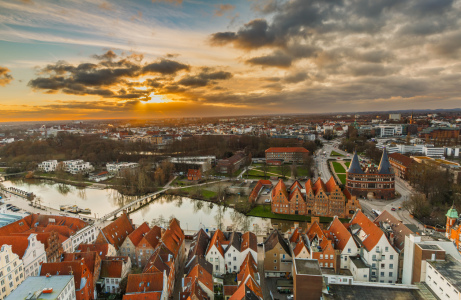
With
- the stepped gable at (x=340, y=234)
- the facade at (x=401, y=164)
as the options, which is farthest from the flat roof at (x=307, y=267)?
the facade at (x=401, y=164)

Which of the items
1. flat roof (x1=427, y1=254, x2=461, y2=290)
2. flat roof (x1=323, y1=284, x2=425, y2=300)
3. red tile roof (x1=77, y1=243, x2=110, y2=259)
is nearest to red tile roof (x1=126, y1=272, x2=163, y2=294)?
red tile roof (x1=77, y1=243, x2=110, y2=259)

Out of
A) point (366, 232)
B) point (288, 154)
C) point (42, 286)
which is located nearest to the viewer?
point (42, 286)

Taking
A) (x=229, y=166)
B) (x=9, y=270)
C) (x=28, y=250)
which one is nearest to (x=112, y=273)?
(x=28, y=250)

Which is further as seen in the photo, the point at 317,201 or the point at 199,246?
the point at 317,201

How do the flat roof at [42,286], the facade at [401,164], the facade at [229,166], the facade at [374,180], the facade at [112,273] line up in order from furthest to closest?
1. the facade at [229,166]
2. the facade at [401,164]
3. the facade at [374,180]
4. the facade at [112,273]
5. the flat roof at [42,286]

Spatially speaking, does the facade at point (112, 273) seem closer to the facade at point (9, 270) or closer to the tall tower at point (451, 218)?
the facade at point (9, 270)

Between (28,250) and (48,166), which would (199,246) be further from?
(48,166)

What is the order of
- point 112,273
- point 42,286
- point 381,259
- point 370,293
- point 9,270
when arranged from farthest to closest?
point 381,259
point 112,273
point 9,270
point 370,293
point 42,286
